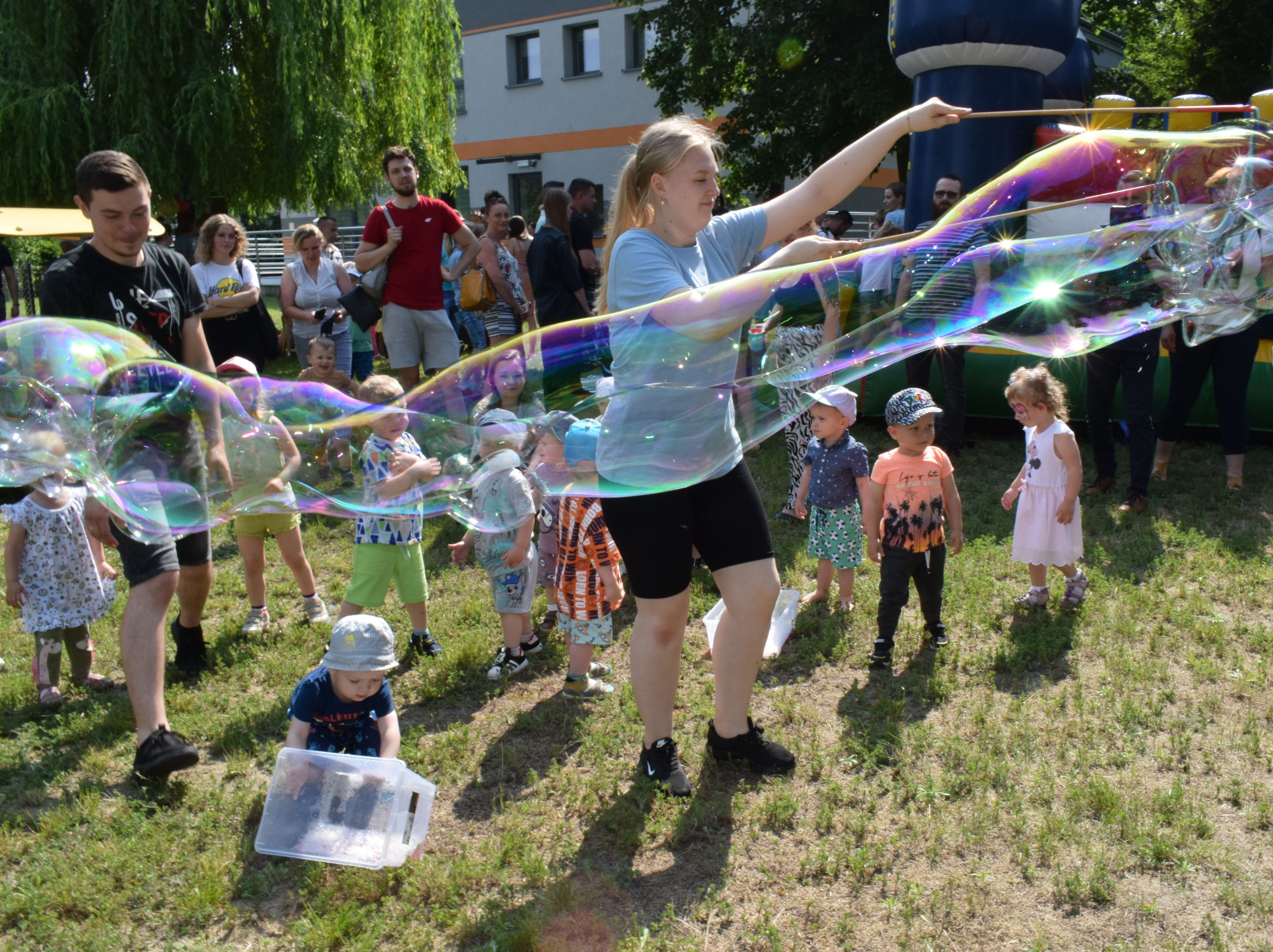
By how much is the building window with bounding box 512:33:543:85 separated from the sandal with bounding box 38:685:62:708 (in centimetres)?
2844

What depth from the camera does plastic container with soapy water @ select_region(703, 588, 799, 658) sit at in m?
4.18

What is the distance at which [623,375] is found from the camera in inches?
110

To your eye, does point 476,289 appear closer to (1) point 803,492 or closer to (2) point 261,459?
(1) point 803,492

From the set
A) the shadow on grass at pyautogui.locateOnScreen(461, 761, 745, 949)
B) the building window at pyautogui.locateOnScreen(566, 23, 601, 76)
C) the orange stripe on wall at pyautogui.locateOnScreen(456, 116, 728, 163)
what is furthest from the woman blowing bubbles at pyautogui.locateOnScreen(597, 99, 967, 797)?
the building window at pyautogui.locateOnScreen(566, 23, 601, 76)

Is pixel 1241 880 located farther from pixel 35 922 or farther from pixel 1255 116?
pixel 35 922

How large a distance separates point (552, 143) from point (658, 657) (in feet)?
92.6

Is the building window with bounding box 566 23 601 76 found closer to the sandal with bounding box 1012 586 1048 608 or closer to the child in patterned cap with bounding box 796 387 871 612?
the child in patterned cap with bounding box 796 387 871 612

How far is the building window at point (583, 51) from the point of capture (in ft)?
93.5

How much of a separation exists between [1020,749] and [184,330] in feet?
11.3

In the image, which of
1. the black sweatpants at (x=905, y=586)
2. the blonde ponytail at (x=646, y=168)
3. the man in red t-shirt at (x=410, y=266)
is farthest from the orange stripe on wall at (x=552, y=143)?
the blonde ponytail at (x=646, y=168)

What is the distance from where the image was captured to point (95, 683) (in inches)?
168

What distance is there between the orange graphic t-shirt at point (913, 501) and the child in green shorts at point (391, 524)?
203cm

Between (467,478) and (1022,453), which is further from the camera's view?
(1022,453)

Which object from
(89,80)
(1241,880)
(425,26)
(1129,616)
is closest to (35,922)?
(1241,880)
